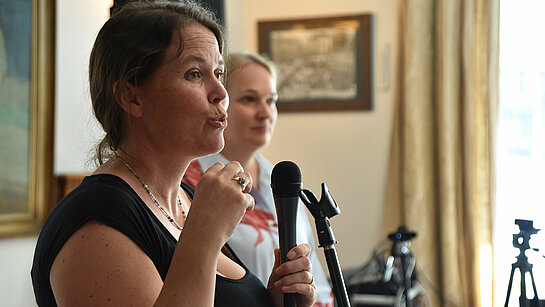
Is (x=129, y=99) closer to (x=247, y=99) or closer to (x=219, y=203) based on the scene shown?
(x=219, y=203)

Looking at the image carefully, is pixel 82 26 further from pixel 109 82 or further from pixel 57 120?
pixel 109 82

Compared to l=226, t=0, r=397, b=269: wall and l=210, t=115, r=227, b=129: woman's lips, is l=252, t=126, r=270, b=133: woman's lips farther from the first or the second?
l=226, t=0, r=397, b=269: wall

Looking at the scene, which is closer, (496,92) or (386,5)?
(496,92)

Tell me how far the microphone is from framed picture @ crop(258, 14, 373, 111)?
2918 millimetres

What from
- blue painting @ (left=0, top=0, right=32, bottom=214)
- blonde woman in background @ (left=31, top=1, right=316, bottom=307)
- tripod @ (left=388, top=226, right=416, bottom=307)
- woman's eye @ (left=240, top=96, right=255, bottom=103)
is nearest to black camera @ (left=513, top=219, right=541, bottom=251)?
blonde woman in background @ (left=31, top=1, right=316, bottom=307)

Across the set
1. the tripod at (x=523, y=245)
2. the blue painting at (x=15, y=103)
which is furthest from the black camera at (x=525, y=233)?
the blue painting at (x=15, y=103)

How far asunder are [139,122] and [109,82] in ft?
0.30

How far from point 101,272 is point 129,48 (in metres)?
0.41

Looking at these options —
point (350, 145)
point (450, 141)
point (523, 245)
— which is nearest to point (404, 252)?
point (450, 141)

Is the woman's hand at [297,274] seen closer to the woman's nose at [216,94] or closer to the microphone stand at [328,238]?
the microphone stand at [328,238]

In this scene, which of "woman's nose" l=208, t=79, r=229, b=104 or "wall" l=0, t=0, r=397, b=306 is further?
"wall" l=0, t=0, r=397, b=306

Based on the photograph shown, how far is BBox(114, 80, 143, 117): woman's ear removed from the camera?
1.20m

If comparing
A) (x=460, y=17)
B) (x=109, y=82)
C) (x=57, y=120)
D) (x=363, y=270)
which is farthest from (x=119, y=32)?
(x=460, y=17)

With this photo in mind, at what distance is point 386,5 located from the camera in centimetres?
407
